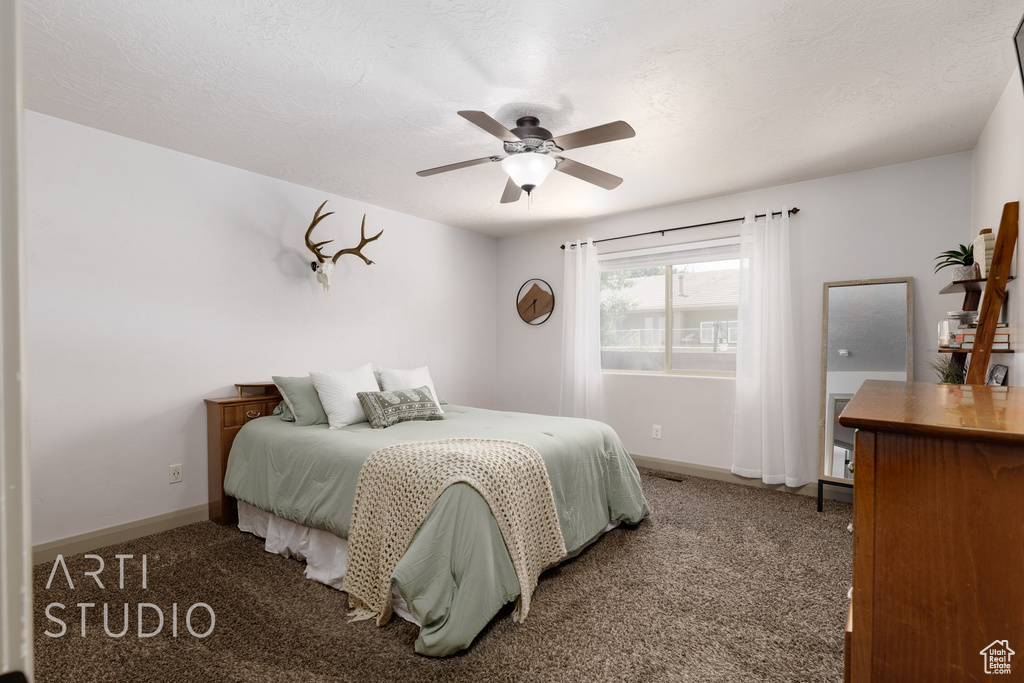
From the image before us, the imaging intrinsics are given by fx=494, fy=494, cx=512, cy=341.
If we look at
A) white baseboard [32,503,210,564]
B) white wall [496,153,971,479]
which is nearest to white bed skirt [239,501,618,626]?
white baseboard [32,503,210,564]

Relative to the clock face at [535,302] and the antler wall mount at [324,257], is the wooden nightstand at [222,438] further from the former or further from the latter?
the clock face at [535,302]

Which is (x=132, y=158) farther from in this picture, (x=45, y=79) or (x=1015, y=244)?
(x=1015, y=244)

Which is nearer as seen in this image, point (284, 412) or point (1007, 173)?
point (1007, 173)

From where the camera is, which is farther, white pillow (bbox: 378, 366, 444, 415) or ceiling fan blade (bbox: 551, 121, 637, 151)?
white pillow (bbox: 378, 366, 444, 415)

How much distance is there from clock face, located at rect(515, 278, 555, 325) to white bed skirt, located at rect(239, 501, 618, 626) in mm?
2618

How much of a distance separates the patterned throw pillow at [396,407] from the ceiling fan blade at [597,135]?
1882 millimetres

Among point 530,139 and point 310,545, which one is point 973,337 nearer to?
point 530,139

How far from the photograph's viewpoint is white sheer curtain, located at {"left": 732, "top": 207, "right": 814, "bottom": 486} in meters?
3.79

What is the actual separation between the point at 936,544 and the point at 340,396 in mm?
3025

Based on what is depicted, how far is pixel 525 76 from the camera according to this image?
224cm

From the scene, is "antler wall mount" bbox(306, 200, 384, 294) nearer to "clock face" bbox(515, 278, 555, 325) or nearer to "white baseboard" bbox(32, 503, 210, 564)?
"white baseboard" bbox(32, 503, 210, 564)

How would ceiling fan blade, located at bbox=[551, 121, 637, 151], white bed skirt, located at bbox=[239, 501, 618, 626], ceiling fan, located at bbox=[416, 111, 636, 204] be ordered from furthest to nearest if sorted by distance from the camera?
1. white bed skirt, located at bbox=[239, 501, 618, 626]
2. ceiling fan, located at bbox=[416, 111, 636, 204]
3. ceiling fan blade, located at bbox=[551, 121, 637, 151]

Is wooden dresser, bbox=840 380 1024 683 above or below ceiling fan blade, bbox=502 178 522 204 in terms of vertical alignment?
below

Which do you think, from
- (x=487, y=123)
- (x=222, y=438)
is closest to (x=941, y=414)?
(x=487, y=123)
